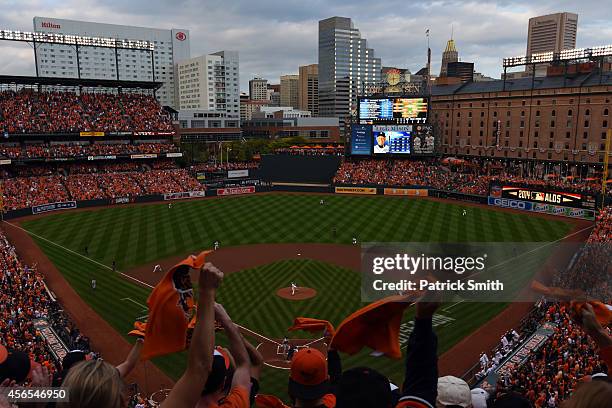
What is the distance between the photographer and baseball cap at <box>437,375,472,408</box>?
3.67 m

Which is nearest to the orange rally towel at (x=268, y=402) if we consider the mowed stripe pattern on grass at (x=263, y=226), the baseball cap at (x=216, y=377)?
the baseball cap at (x=216, y=377)

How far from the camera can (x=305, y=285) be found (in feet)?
91.8

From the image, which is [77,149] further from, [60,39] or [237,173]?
[237,173]

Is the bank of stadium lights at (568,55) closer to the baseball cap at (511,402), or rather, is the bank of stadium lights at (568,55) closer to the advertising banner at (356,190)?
the advertising banner at (356,190)

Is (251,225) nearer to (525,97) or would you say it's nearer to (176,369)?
(176,369)

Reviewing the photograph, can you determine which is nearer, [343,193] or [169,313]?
[169,313]

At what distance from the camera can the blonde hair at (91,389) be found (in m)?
2.55

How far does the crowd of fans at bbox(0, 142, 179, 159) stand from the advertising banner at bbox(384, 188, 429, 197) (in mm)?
31635

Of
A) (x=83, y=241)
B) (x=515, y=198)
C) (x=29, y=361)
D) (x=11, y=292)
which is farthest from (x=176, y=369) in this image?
(x=515, y=198)

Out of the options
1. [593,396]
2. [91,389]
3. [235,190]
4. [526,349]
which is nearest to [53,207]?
[235,190]

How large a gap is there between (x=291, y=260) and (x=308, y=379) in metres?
29.4

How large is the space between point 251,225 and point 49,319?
23967mm

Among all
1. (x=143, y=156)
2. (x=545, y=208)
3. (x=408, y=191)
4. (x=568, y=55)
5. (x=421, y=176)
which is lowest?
(x=545, y=208)

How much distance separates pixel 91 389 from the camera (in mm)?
2543
